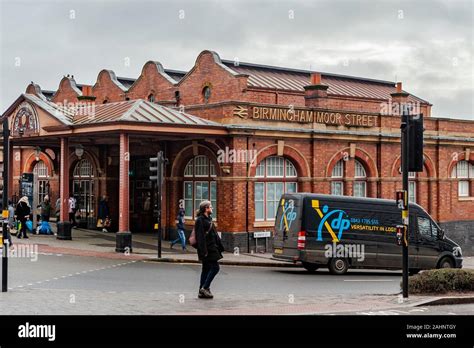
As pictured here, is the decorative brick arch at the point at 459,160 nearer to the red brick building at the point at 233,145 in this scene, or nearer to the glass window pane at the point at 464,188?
the red brick building at the point at 233,145

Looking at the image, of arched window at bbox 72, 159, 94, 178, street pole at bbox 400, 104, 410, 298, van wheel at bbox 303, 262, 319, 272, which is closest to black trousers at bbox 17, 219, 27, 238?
Answer: arched window at bbox 72, 159, 94, 178

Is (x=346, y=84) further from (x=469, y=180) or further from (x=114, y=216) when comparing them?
(x=114, y=216)

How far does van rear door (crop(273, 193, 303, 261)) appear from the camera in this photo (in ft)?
69.4

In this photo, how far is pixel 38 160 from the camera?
127ft

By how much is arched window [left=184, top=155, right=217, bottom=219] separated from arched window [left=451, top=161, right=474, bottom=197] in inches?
547

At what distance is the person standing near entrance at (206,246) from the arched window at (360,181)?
1755 cm

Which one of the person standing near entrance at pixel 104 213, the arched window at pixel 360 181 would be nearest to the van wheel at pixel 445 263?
the arched window at pixel 360 181

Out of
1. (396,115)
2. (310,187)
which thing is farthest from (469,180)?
(310,187)

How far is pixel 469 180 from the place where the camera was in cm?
3550

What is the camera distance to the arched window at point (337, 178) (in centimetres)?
2962

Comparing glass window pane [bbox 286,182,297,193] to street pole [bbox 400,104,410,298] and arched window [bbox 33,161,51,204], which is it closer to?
street pole [bbox 400,104,410,298]

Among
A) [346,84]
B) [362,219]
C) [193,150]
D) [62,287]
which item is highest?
Result: [346,84]

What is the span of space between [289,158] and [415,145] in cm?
1423
